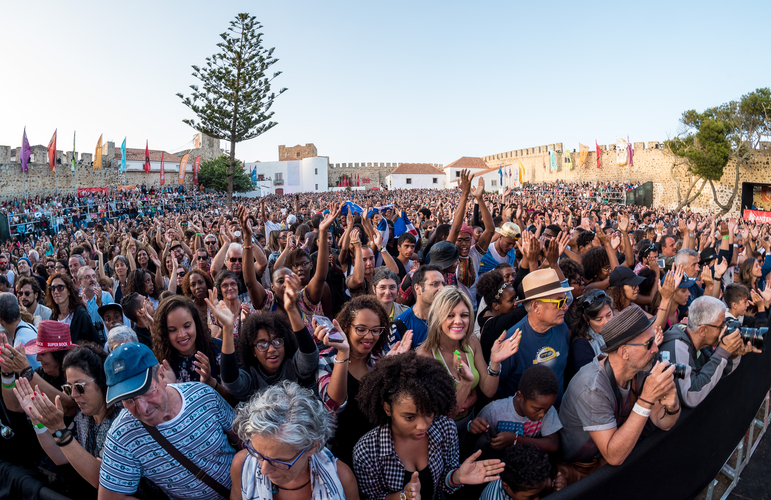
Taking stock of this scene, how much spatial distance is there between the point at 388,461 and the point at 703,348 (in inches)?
85.0

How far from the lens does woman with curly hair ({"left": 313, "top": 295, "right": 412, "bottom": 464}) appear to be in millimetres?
2025

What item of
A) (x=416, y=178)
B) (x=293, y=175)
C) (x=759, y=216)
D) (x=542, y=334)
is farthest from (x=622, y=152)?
(x=542, y=334)

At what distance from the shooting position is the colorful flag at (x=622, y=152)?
114 feet

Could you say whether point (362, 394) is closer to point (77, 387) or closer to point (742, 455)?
point (77, 387)

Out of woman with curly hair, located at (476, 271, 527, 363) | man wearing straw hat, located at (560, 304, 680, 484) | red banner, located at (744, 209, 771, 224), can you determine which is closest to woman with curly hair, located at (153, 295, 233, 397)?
woman with curly hair, located at (476, 271, 527, 363)

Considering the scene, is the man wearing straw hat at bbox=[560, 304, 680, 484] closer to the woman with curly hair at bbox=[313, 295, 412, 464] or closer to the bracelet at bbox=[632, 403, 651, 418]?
the bracelet at bbox=[632, 403, 651, 418]

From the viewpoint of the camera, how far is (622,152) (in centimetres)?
3512

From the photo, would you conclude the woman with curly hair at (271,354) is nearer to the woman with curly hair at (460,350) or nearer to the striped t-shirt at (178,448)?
the striped t-shirt at (178,448)

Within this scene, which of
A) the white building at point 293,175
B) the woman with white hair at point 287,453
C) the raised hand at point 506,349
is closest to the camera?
the woman with white hair at point 287,453

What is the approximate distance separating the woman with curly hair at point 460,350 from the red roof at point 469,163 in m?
51.2

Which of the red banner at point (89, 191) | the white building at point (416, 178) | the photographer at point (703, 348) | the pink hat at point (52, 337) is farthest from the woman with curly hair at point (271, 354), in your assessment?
the white building at point (416, 178)

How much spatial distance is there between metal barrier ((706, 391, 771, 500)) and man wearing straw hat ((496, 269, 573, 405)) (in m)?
1.53

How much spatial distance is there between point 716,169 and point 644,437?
29.2m

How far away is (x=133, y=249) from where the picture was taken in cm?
552
